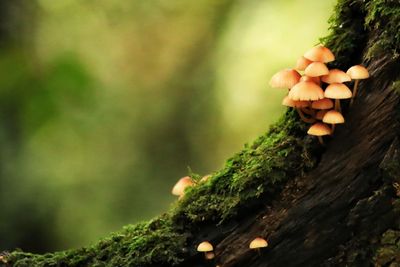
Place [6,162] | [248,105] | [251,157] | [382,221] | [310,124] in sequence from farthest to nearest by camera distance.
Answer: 1. [248,105]
2. [6,162]
3. [251,157]
4. [310,124]
5. [382,221]

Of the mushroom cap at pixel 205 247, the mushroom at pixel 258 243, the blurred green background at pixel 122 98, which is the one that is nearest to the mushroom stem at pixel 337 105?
the mushroom at pixel 258 243

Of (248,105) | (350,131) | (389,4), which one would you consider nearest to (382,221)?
(350,131)

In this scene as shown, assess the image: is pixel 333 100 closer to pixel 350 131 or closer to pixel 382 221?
pixel 350 131

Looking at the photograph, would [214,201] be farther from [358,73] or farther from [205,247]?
[358,73]

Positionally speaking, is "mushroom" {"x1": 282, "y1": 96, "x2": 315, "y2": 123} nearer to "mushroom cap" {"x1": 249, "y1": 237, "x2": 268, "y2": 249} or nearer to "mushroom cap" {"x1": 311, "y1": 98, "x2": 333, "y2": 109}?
"mushroom cap" {"x1": 311, "y1": 98, "x2": 333, "y2": 109}

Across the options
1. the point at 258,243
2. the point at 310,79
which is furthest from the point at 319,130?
the point at 258,243

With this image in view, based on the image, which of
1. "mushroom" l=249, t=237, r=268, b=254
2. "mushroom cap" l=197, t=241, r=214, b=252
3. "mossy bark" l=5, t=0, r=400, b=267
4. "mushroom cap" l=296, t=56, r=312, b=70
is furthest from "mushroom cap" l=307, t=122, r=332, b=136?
"mushroom cap" l=197, t=241, r=214, b=252
